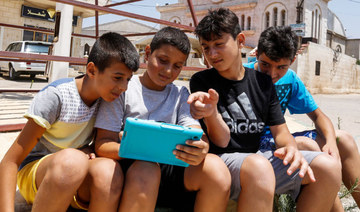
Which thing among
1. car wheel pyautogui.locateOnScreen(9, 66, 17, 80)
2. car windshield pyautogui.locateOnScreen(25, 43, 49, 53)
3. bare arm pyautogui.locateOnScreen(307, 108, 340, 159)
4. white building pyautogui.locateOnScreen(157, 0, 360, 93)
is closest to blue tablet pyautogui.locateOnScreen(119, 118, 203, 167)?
bare arm pyautogui.locateOnScreen(307, 108, 340, 159)

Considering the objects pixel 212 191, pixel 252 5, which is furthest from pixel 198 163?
pixel 252 5

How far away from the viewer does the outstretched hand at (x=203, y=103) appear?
3.66 ft

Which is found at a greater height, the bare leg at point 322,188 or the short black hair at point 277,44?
the short black hair at point 277,44

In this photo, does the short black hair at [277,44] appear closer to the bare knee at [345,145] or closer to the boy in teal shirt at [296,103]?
the boy in teal shirt at [296,103]

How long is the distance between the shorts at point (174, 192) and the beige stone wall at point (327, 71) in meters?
15.2

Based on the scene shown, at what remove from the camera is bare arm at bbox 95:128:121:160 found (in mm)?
1136

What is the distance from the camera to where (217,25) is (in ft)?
4.67

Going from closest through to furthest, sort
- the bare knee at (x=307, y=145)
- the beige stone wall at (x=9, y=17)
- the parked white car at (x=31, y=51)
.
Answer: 1. the bare knee at (x=307, y=145)
2. the parked white car at (x=31, y=51)
3. the beige stone wall at (x=9, y=17)

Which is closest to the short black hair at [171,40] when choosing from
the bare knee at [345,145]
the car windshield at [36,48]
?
the bare knee at [345,145]

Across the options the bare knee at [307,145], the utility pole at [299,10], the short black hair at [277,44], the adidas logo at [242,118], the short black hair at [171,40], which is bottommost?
the bare knee at [307,145]

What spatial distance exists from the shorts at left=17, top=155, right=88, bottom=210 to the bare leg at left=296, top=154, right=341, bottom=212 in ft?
3.06

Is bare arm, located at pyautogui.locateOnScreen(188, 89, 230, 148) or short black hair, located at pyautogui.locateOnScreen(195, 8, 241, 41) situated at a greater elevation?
short black hair, located at pyautogui.locateOnScreen(195, 8, 241, 41)

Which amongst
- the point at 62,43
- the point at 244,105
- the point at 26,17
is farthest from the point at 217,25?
the point at 26,17

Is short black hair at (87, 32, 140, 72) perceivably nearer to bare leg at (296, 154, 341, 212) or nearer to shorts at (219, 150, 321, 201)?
shorts at (219, 150, 321, 201)
